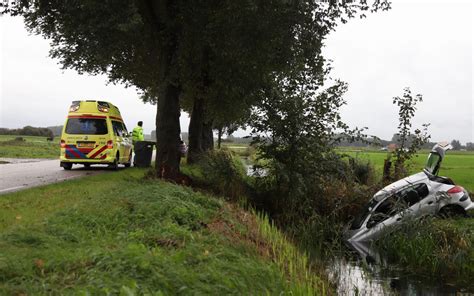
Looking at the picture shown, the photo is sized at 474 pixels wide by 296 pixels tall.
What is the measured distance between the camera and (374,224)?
12680 millimetres

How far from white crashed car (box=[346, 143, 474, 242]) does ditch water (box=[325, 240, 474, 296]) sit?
96 cm

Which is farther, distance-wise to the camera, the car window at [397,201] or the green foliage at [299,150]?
the green foliage at [299,150]

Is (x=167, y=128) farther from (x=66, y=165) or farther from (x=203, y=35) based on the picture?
(x=66, y=165)

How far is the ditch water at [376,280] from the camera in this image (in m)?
9.18

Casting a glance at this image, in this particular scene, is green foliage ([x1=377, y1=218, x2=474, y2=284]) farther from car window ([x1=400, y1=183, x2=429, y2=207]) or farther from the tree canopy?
the tree canopy

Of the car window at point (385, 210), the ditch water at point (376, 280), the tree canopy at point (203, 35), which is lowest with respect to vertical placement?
the ditch water at point (376, 280)

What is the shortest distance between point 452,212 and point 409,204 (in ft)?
3.75

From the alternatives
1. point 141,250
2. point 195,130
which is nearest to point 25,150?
point 195,130

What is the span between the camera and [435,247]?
10.8m

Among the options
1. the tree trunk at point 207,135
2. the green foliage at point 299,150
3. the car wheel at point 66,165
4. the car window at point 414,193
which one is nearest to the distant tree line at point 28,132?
the tree trunk at point 207,135

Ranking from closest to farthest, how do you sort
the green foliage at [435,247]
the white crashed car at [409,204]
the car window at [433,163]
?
the green foliage at [435,247]
the white crashed car at [409,204]
the car window at [433,163]

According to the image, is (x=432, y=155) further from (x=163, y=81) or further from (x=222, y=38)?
(x=163, y=81)

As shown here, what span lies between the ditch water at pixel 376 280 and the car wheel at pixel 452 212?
2263 mm

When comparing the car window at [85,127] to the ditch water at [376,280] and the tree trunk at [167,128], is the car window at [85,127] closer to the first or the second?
the tree trunk at [167,128]
